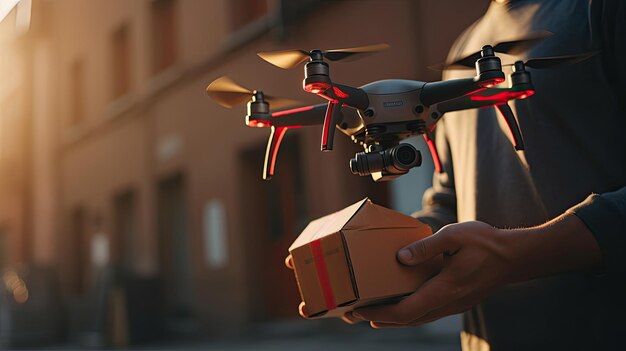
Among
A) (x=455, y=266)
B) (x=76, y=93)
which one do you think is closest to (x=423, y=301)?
(x=455, y=266)

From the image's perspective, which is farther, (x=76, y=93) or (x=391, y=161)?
(x=76, y=93)

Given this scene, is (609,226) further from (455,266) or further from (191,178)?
(191,178)

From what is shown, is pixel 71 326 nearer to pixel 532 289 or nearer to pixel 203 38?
pixel 203 38

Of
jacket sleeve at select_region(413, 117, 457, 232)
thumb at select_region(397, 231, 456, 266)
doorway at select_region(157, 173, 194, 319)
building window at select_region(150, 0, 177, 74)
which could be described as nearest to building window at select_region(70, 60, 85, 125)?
building window at select_region(150, 0, 177, 74)

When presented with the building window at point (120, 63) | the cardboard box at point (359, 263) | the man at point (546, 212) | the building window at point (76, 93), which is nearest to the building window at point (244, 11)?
the building window at point (120, 63)

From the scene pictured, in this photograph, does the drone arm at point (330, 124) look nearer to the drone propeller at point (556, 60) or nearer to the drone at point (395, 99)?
the drone at point (395, 99)
